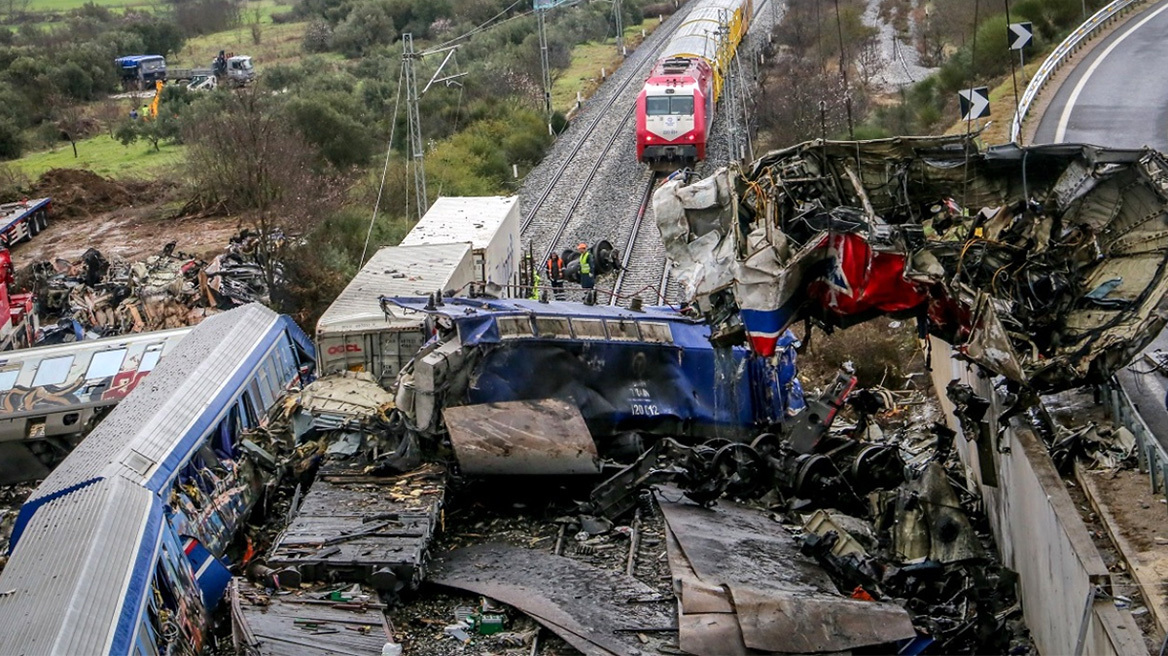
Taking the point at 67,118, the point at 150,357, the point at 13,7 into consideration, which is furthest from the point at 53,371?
the point at 13,7

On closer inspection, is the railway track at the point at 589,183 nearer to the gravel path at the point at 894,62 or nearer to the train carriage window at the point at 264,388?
the gravel path at the point at 894,62

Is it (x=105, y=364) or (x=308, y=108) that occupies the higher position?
(x=308, y=108)

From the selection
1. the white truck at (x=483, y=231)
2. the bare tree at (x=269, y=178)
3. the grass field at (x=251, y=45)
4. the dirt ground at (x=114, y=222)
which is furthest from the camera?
the grass field at (x=251, y=45)

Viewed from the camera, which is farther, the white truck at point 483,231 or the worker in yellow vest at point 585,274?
the worker in yellow vest at point 585,274

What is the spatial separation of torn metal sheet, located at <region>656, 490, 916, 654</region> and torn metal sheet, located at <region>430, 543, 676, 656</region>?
1.83ft

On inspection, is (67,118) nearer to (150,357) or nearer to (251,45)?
(251,45)

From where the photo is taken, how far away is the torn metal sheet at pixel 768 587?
39.8ft

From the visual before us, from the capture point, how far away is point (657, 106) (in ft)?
110

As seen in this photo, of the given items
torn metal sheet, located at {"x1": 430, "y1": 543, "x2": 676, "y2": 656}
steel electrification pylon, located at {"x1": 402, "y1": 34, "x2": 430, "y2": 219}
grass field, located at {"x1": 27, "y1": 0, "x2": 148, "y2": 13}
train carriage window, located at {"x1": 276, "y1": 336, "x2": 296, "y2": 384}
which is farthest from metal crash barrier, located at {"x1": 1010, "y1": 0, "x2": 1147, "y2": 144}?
grass field, located at {"x1": 27, "y1": 0, "x2": 148, "y2": 13}

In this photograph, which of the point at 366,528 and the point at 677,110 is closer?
the point at 366,528

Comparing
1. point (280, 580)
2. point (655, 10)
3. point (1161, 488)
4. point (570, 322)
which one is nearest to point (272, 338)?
point (570, 322)

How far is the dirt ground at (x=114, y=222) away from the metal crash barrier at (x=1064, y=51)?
63.7ft

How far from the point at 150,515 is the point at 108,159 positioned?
125ft

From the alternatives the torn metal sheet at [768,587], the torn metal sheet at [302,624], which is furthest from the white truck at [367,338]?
the torn metal sheet at [302,624]
